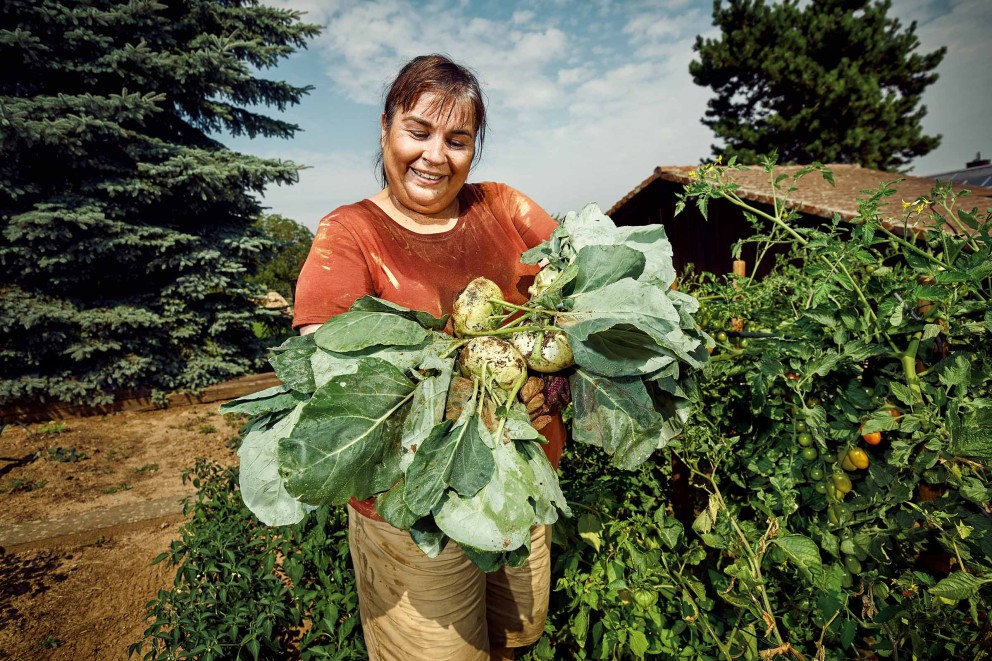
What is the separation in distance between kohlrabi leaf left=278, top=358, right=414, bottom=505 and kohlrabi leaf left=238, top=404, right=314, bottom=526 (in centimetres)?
20

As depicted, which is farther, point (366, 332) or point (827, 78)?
point (827, 78)

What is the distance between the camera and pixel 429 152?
4.84 feet

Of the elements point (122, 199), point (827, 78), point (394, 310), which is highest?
point (827, 78)

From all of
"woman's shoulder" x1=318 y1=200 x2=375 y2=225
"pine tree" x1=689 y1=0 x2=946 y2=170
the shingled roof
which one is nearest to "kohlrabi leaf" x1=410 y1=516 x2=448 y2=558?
"woman's shoulder" x1=318 y1=200 x2=375 y2=225

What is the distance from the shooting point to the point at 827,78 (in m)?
14.9

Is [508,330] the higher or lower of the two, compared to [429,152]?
lower

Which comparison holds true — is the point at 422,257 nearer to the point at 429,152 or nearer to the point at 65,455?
the point at 429,152

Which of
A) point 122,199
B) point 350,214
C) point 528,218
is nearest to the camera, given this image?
point 350,214

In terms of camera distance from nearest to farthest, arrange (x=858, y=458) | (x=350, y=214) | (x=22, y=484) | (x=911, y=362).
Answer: (x=911, y=362), (x=858, y=458), (x=350, y=214), (x=22, y=484)

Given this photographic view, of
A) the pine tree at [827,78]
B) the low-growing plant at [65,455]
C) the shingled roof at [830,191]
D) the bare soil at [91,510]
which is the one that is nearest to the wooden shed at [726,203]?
the shingled roof at [830,191]

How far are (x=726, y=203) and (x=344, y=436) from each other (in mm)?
9430

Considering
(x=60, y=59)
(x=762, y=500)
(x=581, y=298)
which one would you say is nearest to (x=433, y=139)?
(x=581, y=298)

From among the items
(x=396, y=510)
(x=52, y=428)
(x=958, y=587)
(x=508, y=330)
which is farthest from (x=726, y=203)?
(x=52, y=428)

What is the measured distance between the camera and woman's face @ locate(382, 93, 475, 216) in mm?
1461
